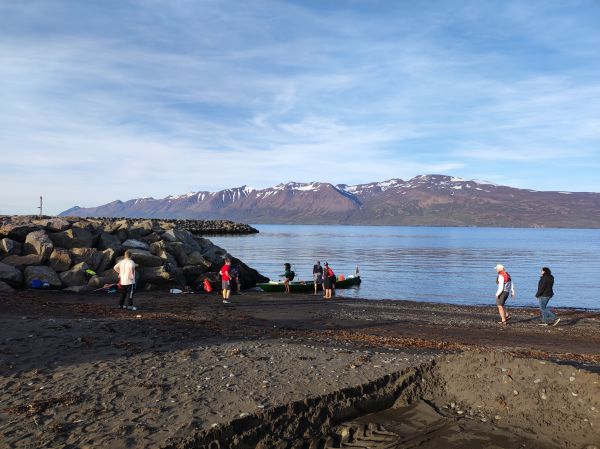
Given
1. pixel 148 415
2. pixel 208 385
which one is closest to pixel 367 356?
pixel 208 385

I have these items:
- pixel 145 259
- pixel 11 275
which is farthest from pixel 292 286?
pixel 11 275

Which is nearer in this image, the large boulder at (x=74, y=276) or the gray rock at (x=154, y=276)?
the large boulder at (x=74, y=276)

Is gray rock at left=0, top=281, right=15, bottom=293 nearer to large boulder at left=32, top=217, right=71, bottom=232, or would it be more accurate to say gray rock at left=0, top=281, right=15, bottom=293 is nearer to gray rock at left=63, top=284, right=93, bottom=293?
gray rock at left=63, top=284, right=93, bottom=293

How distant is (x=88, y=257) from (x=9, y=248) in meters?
3.58

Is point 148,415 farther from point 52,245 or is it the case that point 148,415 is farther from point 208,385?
point 52,245

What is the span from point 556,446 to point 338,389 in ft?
11.0

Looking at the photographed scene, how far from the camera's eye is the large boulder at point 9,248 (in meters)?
24.0

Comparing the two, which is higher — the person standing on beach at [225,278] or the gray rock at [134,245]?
the gray rock at [134,245]

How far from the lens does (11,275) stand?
21.6 meters

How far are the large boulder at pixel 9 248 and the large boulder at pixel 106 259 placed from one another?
151 inches

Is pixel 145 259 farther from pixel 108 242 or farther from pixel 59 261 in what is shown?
pixel 59 261

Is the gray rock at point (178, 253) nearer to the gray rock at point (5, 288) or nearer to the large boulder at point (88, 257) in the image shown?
the large boulder at point (88, 257)

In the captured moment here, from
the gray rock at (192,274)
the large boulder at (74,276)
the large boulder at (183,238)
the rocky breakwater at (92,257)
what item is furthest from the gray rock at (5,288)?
the large boulder at (183,238)

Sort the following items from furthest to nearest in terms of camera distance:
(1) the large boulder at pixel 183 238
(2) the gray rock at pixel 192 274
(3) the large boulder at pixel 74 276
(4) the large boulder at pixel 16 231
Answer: (1) the large boulder at pixel 183 238
(2) the gray rock at pixel 192 274
(4) the large boulder at pixel 16 231
(3) the large boulder at pixel 74 276
